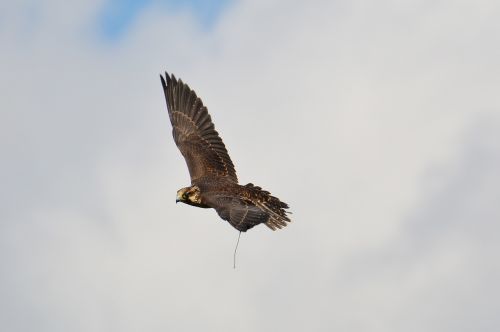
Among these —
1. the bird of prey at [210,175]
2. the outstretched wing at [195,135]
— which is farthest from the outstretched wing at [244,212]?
the outstretched wing at [195,135]

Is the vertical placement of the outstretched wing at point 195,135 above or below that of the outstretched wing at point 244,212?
above

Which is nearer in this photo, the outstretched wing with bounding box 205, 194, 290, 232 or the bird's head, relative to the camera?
the outstretched wing with bounding box 205, 194, 290, 232

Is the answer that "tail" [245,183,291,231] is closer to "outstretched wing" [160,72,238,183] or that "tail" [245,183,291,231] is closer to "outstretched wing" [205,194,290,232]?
"outstretched wing" [205,194,290,232]

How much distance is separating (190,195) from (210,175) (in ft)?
5.31

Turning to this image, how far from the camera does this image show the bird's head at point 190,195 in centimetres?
3147

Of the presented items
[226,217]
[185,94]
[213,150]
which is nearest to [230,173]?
[213,150]

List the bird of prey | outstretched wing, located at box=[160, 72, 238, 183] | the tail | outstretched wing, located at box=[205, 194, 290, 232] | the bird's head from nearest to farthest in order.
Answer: outstretched wing, located at box=[205, 194, 290, 232] → the bird of prey → the tail → the bird's head → outstretched wing, located at box=[160, 72, 238, 183]

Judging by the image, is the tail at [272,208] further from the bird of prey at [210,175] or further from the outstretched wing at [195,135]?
the outstretched wing at [195,135]

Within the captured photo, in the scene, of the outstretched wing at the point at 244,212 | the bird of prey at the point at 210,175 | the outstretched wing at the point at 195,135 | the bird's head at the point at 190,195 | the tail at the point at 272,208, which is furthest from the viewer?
the outstretched wing at the point at 195,135

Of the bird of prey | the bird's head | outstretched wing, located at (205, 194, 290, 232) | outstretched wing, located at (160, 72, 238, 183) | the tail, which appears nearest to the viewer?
outstretched wing, located at (205, 194, 290, 232)

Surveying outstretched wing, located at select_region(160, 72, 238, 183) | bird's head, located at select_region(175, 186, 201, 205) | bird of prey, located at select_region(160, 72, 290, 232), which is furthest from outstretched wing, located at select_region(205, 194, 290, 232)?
outstretched wing, located at select_region(160, 72, 238, 183)

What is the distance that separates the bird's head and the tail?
5.33 ft

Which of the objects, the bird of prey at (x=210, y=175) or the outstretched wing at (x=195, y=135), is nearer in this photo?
the bird of prey at (x=210, y=175)

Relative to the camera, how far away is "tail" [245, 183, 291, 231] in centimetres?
2944
